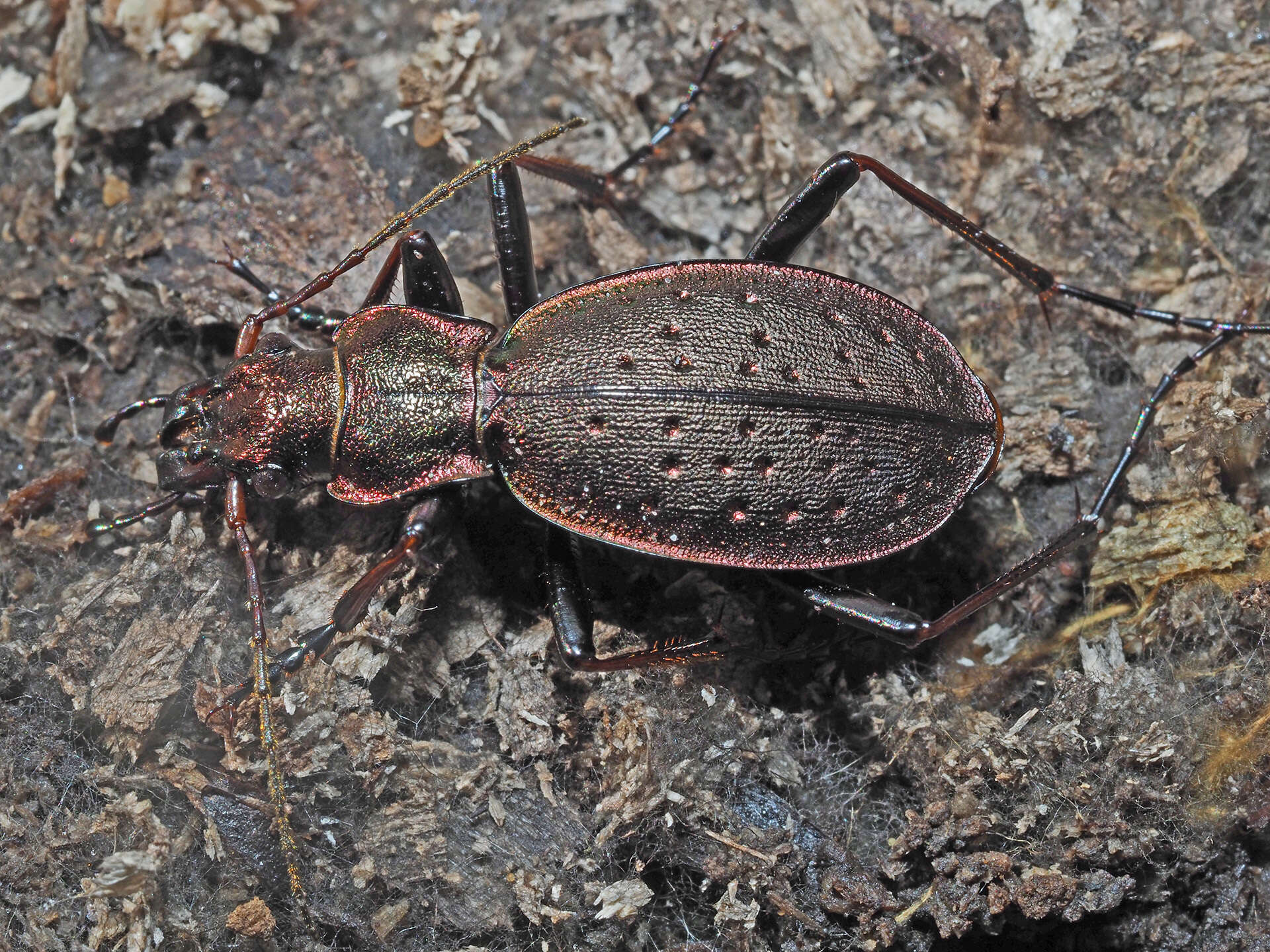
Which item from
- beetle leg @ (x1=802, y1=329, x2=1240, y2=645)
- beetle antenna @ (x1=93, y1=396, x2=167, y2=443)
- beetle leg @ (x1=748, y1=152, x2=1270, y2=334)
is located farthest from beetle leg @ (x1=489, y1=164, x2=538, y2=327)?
beetle leg @ (x1=802, y1=329, x2=1240, y2=645)

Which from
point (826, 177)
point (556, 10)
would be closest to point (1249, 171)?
point (826, 177)

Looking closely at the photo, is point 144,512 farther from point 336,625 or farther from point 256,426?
point 336,625

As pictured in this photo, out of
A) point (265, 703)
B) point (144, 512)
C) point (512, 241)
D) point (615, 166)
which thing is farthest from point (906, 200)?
point (144, 512)

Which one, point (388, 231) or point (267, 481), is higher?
point (388, 231)

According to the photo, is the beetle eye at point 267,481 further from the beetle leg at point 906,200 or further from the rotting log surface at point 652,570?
the beetle leg at point 906,200

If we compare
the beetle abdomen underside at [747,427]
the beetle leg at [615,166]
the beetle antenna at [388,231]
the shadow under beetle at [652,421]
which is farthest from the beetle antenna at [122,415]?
the beetle leg at [615,166]

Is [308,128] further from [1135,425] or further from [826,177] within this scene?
[1135,425]
